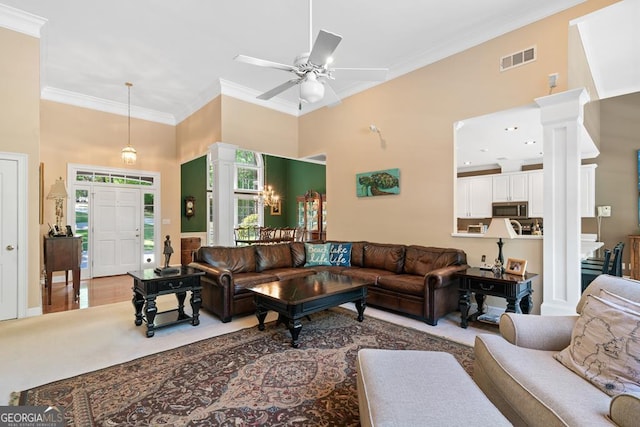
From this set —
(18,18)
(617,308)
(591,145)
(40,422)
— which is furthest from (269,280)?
(591,145)

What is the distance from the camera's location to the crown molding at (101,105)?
589cm

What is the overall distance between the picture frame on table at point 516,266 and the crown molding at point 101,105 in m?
7.29

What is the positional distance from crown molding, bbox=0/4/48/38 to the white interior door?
323 cm

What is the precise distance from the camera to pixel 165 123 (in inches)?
286

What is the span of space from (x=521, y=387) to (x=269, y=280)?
3.19m

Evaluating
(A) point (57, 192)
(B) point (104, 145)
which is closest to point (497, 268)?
(A) point (57, 192)

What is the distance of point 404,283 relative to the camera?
388 centimetres

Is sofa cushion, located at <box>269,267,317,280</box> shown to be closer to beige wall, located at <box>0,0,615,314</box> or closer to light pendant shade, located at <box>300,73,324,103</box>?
beige wall, located at <box>0,0,615,314</box>

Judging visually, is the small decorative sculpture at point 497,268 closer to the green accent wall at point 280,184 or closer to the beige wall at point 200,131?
the beige wall at point 200,131

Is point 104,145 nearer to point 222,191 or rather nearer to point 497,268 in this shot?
point 222,191

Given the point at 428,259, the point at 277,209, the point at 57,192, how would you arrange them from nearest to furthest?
1. the point at 428,259
2. the point at 57,192
3. the point at 277,209

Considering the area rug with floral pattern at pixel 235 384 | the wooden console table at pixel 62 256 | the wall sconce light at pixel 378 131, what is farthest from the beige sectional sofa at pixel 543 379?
the wooden console table at pixel 62 256

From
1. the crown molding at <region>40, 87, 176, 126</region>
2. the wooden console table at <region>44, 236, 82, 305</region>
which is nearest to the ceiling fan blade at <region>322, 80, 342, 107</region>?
the wooden console table at <region>44, 236, 82, 305</region>

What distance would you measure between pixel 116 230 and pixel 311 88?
6.09 meters
